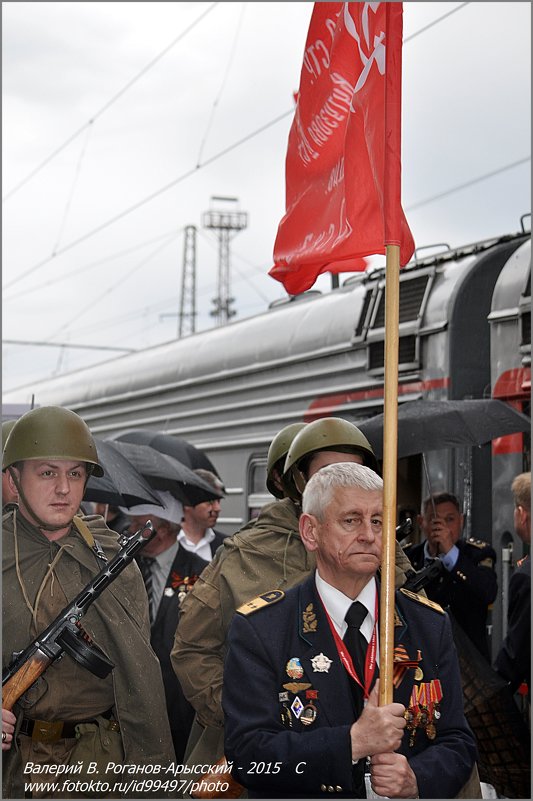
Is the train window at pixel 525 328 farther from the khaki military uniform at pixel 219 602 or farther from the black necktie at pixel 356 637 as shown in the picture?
the black necktie at pixel 356 637

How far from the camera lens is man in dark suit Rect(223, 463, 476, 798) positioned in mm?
2697

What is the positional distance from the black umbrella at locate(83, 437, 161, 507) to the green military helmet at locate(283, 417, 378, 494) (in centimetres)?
110

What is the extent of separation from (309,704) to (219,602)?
0.98 m

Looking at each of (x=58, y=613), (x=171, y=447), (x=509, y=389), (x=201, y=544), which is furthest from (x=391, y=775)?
(x=171, y=447)

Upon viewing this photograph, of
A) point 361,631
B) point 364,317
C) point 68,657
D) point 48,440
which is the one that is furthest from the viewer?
point 364,317

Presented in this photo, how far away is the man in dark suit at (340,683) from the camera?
270cm

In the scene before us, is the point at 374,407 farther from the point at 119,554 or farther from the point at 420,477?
the point at 119,554

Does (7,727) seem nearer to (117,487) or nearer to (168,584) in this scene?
(117,487)

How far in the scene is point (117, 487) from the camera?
16.7 feet

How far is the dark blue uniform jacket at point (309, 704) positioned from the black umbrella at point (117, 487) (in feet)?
7.19

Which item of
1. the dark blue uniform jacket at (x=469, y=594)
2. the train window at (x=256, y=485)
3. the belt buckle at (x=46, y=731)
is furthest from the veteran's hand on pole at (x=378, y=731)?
the train window at (x=256, y=485)

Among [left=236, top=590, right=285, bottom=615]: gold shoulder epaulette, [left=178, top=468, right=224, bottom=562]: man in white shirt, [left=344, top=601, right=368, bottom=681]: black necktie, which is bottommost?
[left=344, top=601, right=368, bottom=681]: black necktie

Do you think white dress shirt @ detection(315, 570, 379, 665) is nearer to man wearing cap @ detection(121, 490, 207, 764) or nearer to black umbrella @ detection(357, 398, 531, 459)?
man wearing cap @ detection(121, 490, 207, 764)

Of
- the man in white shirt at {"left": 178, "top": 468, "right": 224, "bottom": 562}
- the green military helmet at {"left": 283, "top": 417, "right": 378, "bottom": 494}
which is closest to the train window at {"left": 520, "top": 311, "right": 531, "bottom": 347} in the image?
the man in white shirt at {"left": 178, "top": 468, "right": 224, "bottom": 562}
